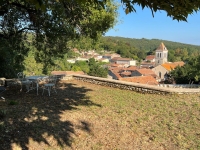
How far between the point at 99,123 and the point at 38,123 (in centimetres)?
151

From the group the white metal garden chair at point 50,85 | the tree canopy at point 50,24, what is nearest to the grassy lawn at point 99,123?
the white metal garden chair at point 50,85

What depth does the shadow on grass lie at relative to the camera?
3.86m

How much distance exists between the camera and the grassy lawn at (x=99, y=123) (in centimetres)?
400

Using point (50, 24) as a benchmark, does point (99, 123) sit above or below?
below

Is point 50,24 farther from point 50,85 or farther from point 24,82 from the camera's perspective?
point 24,82

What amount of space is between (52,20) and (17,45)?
2.58 m

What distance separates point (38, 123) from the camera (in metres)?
4.60

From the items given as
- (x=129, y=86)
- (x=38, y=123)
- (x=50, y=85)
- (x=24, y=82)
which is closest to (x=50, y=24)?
(x=50, y=85)

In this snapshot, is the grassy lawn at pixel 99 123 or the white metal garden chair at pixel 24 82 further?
the white metal garden chair at pixel 24 82

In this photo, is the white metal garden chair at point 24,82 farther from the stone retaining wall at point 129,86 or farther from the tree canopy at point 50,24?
the stone retaining wall at point 129,86

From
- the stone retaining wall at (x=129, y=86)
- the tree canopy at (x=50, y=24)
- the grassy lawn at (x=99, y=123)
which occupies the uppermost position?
the tree canopy at (x=50, y=24)

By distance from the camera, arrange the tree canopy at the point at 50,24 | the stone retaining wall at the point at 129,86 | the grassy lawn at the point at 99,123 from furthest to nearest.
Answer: the stone retaining wall at the point at 129,86 → the tree canopy at the point at 50,24 → the grassy lawn at the point at 99,123

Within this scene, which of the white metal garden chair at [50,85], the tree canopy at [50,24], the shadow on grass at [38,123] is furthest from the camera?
the white metal garden chair at [50,85]

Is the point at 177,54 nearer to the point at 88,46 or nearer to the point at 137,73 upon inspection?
the point at 137,73
